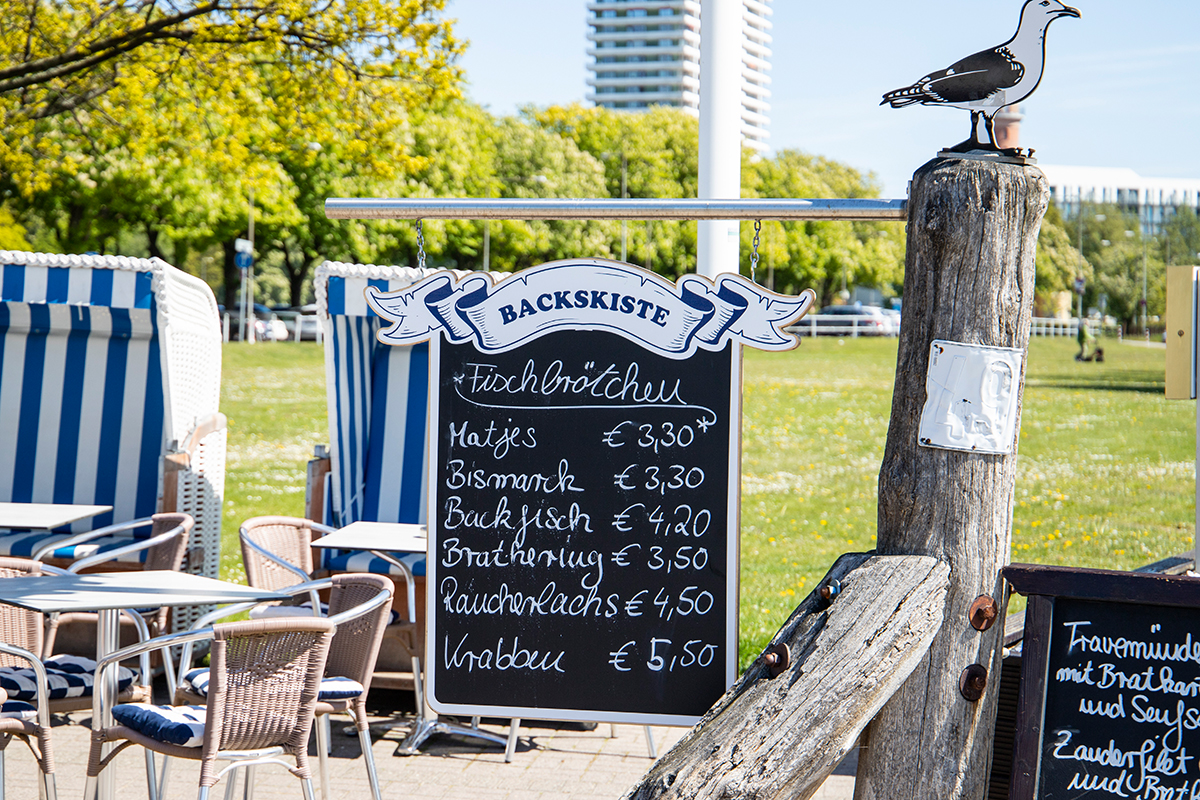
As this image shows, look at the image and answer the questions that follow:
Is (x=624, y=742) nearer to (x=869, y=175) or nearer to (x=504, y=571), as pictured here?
(x=504, y=571)

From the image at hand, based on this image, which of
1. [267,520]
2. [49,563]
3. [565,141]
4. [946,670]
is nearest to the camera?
[946,670]

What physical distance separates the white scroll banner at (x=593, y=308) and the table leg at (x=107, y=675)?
5.11ft

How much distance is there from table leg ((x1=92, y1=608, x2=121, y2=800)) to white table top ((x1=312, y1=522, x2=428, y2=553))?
1.40m

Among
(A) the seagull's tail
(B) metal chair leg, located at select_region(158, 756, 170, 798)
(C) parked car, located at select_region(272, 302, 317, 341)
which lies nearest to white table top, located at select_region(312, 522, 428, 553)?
(B) metal chair leg, located at select_region(158, 756, 170, 798)

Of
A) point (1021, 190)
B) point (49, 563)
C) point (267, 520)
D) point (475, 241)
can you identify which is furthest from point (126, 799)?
point (475, 241)

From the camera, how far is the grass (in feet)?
33.1

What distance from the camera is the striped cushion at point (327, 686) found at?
3.76m

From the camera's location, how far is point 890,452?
2873mm

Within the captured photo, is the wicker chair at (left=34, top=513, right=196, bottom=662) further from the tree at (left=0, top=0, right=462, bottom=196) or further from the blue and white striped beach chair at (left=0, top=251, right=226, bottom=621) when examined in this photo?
the tree at (left=0, top=0, right=462, bottom=196)

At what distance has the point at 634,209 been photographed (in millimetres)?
3186

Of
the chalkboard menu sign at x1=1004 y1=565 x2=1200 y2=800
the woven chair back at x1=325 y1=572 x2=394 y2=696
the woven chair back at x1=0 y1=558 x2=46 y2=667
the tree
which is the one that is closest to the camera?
the chalkboard menu sign at x1=1004 y1=565 x2=1200 y2=800

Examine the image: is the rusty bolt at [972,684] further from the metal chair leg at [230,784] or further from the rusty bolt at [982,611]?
the metal chair leg at [230,784]

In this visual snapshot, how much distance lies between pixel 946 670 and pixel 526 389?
1.36 metres

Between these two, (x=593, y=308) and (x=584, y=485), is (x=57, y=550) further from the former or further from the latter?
(x=593, y=308)
